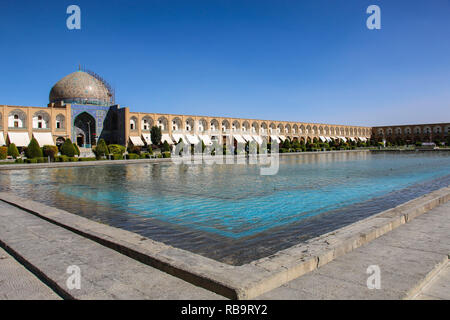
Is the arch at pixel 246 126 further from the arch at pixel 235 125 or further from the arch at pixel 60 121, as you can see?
the arch at pixel 60 121

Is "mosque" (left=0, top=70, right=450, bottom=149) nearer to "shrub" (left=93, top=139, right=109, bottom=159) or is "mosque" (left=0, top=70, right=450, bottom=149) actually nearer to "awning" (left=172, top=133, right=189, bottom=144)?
"awning" (left=172, top=133, right=189, bottom=144)

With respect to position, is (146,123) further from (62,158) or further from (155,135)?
(62,158)

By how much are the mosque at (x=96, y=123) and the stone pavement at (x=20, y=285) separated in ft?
96.1

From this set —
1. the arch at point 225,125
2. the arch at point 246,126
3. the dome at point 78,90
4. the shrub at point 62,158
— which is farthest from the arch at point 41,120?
the arch at point 246,126

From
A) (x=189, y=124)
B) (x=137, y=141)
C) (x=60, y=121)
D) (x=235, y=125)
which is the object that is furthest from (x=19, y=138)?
(x=235, y=125)

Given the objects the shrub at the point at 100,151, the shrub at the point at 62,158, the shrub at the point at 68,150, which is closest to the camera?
the shrub at the point at 62,158

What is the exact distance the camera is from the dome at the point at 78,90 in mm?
34906

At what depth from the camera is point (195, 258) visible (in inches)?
106

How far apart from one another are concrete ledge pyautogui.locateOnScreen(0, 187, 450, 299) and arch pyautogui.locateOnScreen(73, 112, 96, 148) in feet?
106

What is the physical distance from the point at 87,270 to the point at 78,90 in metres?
36.2

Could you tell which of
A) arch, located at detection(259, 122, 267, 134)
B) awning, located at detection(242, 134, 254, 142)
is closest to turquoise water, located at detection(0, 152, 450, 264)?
awning, located at detection(242, 134, 254, 142)

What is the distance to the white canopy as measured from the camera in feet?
96.2
